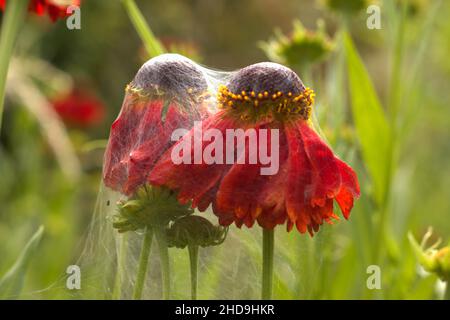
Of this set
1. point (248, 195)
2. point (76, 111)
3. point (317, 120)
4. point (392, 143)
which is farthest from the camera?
point (76, 111)

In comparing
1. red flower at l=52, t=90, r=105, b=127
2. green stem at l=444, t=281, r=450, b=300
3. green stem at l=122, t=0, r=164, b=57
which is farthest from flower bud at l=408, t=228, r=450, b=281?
red flower at l=52, t=90, r=105, b=127

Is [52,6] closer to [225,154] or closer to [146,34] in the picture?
[146,34]

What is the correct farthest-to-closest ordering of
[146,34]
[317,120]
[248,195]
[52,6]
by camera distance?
[146,34] < [52,6] < [317,120] < [248,195]

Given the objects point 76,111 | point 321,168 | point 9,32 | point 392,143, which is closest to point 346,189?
point 321,168

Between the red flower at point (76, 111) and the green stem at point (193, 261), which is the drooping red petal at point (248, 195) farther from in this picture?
the red flower at point (76, 111)
